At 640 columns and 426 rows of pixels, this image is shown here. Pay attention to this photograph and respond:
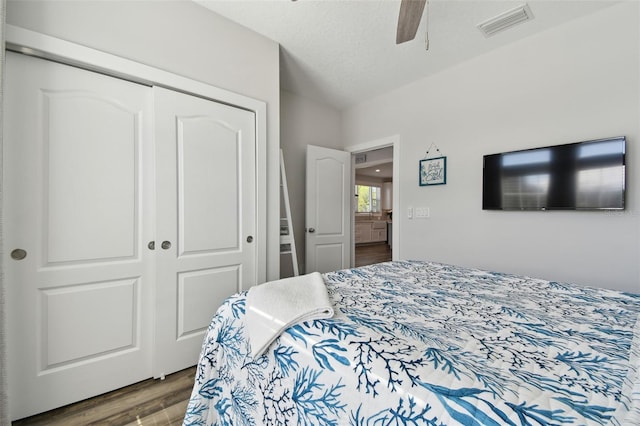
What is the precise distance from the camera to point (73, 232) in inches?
65.4

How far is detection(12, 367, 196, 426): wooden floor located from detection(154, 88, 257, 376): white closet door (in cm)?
17

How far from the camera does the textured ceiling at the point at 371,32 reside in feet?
6.61

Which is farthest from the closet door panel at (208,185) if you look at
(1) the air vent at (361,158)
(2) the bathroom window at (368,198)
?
(2) the bathroom window at (368,198)

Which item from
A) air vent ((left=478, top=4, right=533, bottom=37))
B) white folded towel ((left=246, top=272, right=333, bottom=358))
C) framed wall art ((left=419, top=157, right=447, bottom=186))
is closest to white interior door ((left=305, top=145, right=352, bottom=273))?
framed wall art ((left=419, top=157, right=447, bottom=186))

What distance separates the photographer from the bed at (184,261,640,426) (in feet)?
1.98

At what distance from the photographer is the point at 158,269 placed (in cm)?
192

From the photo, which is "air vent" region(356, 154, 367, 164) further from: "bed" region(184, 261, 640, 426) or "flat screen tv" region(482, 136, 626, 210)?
"bed" region(184, 261, 640, 426)

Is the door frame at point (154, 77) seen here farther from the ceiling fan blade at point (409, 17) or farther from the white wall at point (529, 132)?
the white wall at point (529, 132)

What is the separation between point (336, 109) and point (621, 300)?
3539 millimetres

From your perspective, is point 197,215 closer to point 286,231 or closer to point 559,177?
point 286,231

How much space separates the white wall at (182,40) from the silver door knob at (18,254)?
123cm

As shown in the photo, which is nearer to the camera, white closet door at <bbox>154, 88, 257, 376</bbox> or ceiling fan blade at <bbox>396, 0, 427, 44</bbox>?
ceiling fan blade at <bbox>396, 0, 427, 44</bbox>

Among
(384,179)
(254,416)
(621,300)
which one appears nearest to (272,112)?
(254,416)

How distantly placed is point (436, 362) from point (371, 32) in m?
2.50
